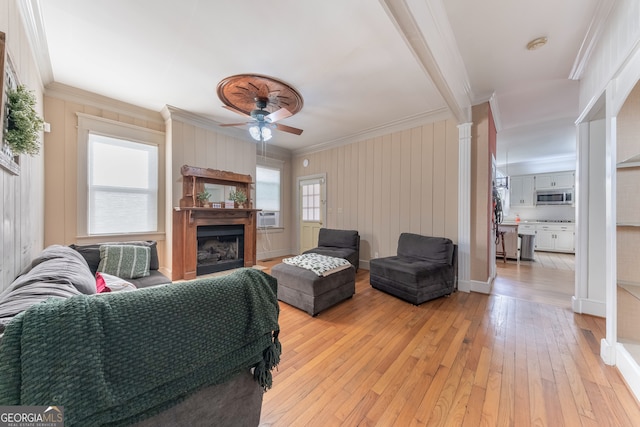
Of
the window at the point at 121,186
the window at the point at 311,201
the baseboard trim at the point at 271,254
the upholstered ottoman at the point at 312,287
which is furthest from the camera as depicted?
the window at the point at 311,201

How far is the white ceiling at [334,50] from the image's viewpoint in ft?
6.23

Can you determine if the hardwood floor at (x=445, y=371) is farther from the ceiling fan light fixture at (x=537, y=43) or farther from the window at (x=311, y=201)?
the window at (x=311, y=201)

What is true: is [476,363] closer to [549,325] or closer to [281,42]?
[549,325]

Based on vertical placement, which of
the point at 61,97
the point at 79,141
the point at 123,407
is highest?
the point at 61,97

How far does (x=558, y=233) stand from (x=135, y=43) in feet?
31.6

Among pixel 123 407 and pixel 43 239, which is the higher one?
pixel 43 239

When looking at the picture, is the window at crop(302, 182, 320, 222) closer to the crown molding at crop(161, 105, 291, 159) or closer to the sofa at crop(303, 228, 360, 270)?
the sofa at crop(303, 228, 360, 270)

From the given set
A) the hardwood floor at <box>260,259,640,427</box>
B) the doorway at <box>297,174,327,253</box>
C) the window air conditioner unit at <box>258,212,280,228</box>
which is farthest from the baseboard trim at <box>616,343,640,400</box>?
the window air conditioner unit at <box>258,212,280,228</box>

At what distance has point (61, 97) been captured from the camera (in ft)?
10.2

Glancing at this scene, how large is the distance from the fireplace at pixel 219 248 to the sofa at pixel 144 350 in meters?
3.05

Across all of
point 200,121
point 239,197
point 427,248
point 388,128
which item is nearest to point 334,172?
point 388,128

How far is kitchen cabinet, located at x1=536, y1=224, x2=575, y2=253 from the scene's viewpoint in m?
6.42

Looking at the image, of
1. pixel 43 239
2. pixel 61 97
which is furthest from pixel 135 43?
pixel 43 239

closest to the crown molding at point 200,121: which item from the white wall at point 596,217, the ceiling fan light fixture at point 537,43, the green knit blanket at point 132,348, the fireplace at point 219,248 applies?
the fireplace at point 219,248
